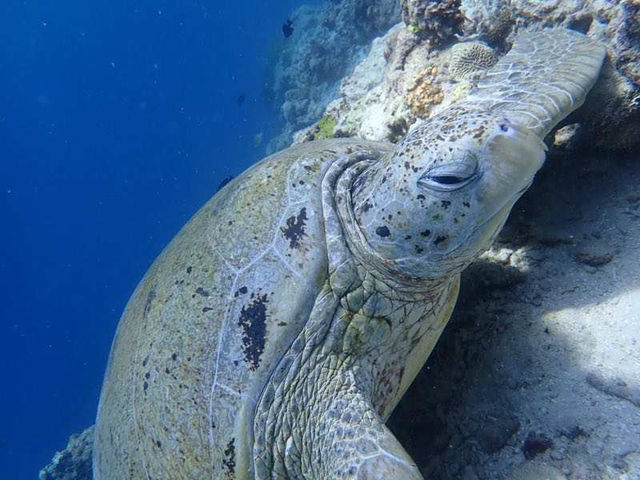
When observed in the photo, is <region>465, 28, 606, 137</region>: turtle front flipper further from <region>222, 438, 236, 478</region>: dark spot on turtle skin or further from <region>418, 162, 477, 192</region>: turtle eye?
<region>222, 438, 236, 478</region>: dark spot on turtle skin

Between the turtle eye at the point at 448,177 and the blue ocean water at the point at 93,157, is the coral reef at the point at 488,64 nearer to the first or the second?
the turtle eye at the point at 448,177

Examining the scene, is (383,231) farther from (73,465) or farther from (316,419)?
(73,465)

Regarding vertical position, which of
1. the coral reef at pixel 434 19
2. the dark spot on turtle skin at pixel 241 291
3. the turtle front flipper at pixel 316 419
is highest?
the coral reef at pixel 434 19

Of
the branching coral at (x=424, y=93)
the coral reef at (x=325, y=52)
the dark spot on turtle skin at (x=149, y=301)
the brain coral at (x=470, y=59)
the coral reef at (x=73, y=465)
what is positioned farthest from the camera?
the coral reef at (x=325, y=52)

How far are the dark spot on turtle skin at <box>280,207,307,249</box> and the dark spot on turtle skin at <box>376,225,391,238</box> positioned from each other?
1.27 feet

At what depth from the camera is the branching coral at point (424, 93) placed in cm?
323

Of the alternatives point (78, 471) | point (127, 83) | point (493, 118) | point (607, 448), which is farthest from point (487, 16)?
point (127, 83)

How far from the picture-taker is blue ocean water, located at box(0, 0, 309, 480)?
33500 mm

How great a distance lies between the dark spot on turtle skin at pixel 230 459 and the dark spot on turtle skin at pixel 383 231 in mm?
1165

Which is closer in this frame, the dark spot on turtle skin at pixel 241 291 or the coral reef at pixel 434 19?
the dark spot on turtle skin at pixel 241 291

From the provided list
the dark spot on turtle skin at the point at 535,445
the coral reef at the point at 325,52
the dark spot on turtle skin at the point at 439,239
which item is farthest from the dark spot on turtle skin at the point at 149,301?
the coral reef at the point at 325,52

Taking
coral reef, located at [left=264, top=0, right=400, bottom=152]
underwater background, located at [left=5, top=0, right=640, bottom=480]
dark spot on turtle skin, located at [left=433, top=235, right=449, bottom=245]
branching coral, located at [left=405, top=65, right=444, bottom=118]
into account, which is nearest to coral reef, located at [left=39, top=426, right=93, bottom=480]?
underwater background, located at [left=5, top=0, right=640, bottom=480]

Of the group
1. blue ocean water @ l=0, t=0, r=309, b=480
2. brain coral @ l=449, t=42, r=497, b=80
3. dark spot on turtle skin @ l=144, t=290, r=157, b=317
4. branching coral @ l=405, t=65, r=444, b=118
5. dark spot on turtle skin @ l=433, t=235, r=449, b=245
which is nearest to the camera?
dark spot on turtle skin @ l=433, t=235, r=449, b=245

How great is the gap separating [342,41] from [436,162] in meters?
14.3
